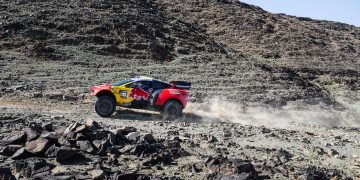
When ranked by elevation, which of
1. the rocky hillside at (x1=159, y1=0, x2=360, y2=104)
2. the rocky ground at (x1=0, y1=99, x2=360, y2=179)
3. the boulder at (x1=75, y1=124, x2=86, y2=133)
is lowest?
the rocky ground at (x1=0, y1=99, x2=360, y2=179)

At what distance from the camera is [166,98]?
594 inches

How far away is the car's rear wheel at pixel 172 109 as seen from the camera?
15130 millimetres

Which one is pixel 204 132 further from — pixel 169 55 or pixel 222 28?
pixel 222 28

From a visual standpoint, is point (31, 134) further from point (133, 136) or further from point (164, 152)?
point (164, 152)

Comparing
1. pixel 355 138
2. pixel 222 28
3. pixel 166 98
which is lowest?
pixel 355 138

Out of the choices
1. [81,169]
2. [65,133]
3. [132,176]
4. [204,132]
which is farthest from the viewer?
[204,132]

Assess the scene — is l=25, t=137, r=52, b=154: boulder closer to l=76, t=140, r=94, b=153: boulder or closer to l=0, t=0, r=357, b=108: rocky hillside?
l=76, t=140, r=94, b=153: boulder

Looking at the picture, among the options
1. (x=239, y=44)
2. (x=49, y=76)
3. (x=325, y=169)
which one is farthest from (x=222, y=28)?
(x=325, y=169)

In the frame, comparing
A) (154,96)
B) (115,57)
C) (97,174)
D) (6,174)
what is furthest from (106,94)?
(115,57)

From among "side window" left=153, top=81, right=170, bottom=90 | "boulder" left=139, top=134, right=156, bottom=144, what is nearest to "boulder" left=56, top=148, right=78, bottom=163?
"boulder" left=139, top=134, right=156, bottom=144

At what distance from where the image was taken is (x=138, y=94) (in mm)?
15008

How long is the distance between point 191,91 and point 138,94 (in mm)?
8470

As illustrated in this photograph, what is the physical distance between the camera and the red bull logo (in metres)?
15.0

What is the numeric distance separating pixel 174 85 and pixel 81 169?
750cm
